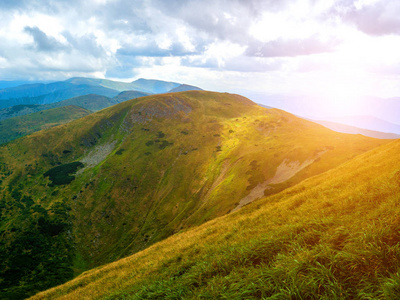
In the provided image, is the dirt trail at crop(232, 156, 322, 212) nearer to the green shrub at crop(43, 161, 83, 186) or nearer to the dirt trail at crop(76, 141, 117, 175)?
the dirt trail at crop(76, 141, 117, 175)

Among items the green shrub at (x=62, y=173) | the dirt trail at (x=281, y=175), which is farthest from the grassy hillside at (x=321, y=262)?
the green shrub at (x=62, y=173)

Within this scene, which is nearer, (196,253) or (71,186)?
(196,253)

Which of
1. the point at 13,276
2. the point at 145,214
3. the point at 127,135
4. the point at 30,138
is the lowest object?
the point at 13,276

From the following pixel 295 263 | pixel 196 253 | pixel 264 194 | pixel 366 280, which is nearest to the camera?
pixel 366 280

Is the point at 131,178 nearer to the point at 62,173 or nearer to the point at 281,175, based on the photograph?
the point at 62,173

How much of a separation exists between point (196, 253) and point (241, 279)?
7.93m

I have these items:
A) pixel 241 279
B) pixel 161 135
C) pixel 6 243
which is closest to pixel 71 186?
pixel 6 243

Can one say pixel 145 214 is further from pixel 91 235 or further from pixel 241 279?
pixel 241 279

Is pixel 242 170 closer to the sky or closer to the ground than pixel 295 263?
closer to the ground

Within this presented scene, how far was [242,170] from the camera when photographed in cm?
8938

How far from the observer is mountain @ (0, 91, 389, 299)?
73.5 metres

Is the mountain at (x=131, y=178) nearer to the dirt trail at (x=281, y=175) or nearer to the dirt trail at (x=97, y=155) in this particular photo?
the dirt trail at (x=281, y=175)

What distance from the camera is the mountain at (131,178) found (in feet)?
241

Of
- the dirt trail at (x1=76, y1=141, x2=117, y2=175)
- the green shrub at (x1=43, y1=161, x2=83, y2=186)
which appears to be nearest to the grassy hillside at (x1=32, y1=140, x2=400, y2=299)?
the green shrub at (x1=43, y1=161, x2=83, y2=186)
